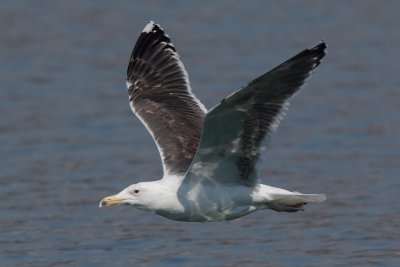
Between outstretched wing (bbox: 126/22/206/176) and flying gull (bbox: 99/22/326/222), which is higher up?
outstretched wing (bbox: 126/22/206/176)

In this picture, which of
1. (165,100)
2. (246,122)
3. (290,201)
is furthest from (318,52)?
(165,100)

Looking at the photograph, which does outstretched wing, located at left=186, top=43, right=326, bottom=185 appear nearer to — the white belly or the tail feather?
the white belly

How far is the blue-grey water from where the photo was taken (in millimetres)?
14172

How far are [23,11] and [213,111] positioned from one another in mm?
18608

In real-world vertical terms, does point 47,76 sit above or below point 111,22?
below

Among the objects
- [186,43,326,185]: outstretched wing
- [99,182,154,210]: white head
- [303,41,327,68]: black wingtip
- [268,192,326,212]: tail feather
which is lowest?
[268,192,326,212]: tail feather

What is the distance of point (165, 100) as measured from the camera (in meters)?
13.5

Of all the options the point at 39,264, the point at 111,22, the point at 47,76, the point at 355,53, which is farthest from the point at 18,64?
the point at 39,264

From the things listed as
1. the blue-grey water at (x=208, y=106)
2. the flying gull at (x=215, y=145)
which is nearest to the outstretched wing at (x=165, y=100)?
the flying gull at (x=215, y=145)

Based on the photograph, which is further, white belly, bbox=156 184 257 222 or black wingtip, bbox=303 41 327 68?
white belly, bbox=156 184 257 222

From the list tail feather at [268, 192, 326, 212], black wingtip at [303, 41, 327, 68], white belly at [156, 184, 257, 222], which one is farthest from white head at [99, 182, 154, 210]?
black wingtip at [303, 41, 327, 68]

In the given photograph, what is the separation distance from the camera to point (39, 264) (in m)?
13.5

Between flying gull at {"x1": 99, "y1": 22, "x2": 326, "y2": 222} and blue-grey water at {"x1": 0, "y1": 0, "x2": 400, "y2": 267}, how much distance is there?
163cm

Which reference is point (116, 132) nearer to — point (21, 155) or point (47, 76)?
point (21, 155)
